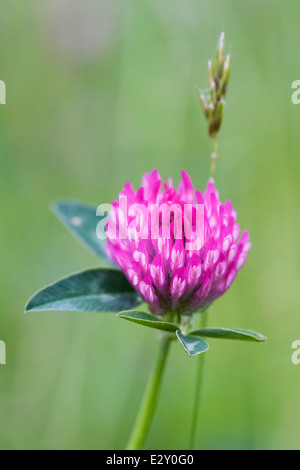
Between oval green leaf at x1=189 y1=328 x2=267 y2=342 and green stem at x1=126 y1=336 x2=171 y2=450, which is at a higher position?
oval green leaf at x1=189 y1=328 x2=267 y2=342

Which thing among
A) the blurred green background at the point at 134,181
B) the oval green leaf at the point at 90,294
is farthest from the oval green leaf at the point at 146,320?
the blurred green background at the point at 134,181

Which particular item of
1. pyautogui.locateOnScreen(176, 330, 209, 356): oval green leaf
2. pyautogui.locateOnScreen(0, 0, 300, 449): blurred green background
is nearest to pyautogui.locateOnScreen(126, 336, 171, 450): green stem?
pyautogui.locateOnScreen(176, 330, 209, 356): oval green leaf

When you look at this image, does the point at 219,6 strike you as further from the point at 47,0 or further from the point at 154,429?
the point at 154,429

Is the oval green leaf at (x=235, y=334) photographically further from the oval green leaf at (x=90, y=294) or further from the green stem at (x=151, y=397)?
the oval green leaf at (x=90, y=294)

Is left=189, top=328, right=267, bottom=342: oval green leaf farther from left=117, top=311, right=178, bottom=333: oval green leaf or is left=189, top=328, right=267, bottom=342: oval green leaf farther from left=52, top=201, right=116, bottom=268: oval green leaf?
left=52, top=201, right=116, bottom=268: oval green leaf

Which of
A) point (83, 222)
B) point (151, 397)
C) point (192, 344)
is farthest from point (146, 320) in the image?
point (83, 222)

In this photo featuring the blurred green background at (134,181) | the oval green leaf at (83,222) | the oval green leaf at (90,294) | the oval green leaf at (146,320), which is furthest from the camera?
the blurred green background at (134,181)

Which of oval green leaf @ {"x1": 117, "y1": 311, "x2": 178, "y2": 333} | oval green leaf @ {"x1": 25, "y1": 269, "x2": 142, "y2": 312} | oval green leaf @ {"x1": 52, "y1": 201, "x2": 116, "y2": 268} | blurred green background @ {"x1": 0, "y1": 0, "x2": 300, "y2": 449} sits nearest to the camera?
oval green leaf @ {"x1": 117, "y1": 311, "x2": 178, "y2": 333}
